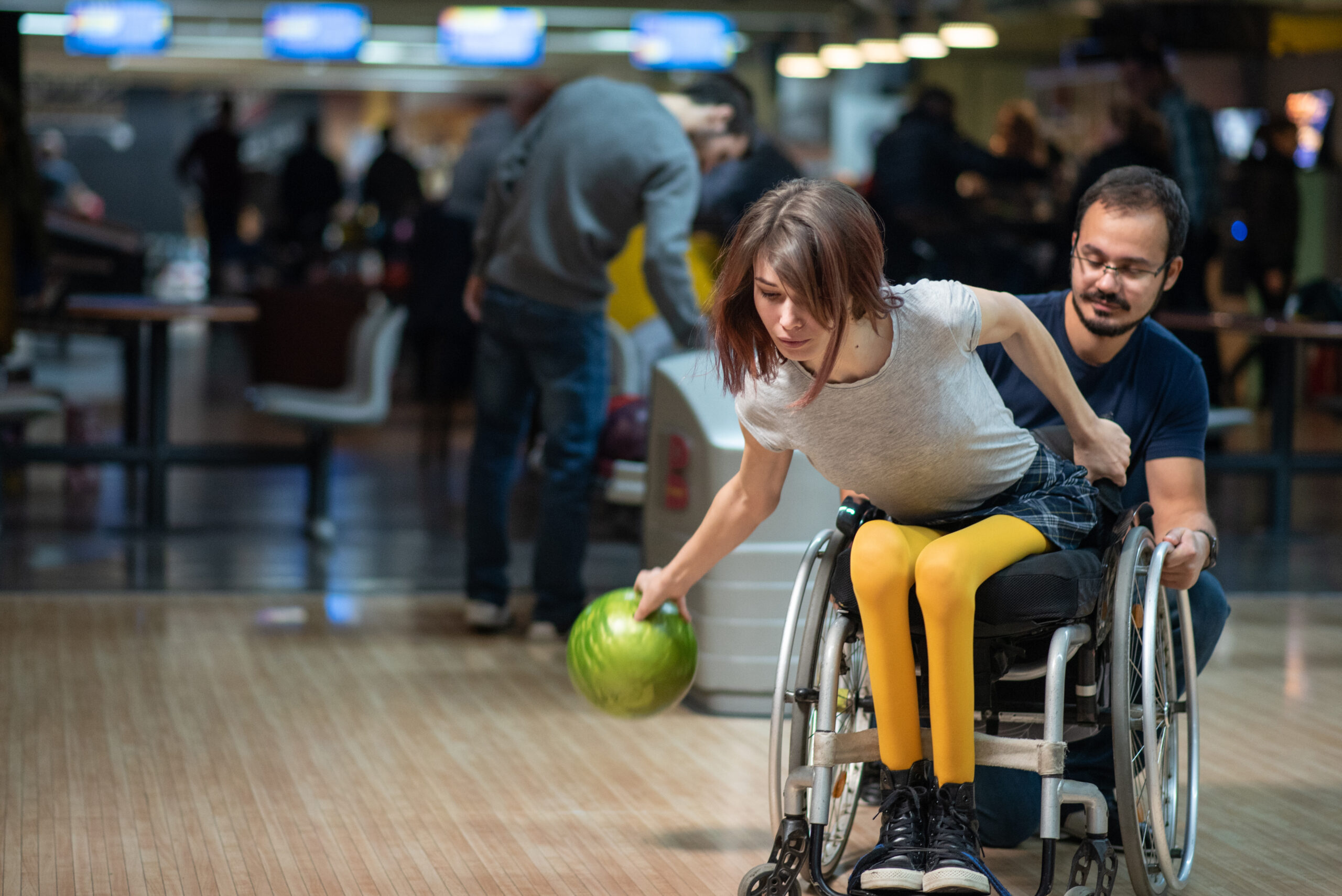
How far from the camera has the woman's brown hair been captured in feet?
7.11

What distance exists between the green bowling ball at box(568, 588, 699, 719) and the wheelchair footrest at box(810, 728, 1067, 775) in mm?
378

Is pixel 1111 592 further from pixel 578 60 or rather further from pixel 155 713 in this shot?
pixel 578 60

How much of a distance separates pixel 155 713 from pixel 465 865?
126 cm

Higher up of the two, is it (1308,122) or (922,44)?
(922,44)

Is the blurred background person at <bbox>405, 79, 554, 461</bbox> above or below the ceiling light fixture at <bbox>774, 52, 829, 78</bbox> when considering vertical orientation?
below

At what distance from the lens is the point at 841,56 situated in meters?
13.4

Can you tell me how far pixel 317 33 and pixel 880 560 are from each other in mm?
12688

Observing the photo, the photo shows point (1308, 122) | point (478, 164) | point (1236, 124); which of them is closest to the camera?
point (478, 164)

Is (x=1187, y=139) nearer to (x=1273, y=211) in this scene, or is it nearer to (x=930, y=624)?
(x=1273, y=211)

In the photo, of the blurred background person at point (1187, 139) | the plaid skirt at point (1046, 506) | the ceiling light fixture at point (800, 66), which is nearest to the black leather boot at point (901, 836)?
the plaid skirt at point (1046, 506)

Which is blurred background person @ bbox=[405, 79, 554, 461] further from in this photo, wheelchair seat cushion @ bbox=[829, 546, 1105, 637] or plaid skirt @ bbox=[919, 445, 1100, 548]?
wheelchair seat cushion @ bbox=[829, 546, 1105, 637]

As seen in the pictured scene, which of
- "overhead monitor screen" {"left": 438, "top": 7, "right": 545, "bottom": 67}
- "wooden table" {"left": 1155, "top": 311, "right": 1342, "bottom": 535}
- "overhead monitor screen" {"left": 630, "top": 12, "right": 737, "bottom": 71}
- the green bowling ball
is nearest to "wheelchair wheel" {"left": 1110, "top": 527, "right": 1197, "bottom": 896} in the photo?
the green bowling ball

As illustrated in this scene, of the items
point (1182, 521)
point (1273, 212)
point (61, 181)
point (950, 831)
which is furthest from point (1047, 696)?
point (61, 181)

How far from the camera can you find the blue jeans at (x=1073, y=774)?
284 cm
